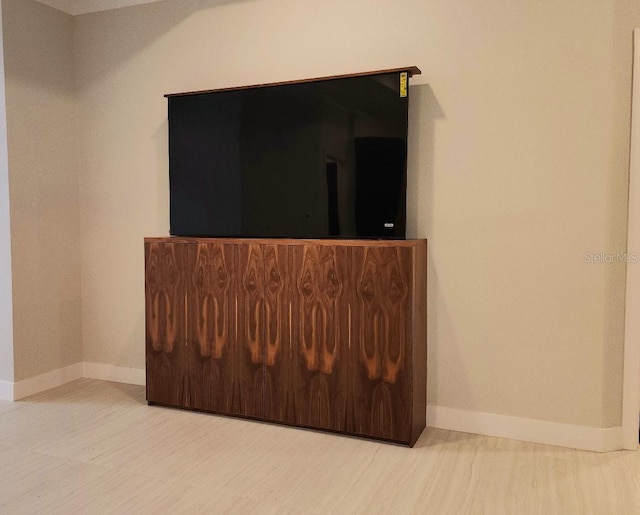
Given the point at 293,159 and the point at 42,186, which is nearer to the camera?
the point at 293,159

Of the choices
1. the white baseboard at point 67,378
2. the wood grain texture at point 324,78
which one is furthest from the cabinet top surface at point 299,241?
the white baseboard at point 67,378

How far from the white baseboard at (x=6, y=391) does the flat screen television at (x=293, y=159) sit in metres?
1.40

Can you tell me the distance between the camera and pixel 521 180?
2.74 m

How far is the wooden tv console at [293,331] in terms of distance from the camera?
2.70m

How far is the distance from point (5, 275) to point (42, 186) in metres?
0.62

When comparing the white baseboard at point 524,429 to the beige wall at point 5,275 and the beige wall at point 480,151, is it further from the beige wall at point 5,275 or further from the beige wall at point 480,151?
the beige wall at point 5,275

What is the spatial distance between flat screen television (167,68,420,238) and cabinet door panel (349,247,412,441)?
208 millimetres

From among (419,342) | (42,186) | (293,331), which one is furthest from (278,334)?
(42,186)

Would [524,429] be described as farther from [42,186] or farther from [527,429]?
[42,186]

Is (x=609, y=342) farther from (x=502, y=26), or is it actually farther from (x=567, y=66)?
(x=502, y=26)

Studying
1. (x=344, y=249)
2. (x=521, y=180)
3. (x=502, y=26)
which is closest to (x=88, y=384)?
(x=344, y=249)

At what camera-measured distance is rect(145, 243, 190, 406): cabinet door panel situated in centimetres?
321

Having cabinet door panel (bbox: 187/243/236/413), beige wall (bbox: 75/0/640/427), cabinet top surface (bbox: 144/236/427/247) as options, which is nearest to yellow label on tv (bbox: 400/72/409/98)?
beige wall (bbox: 75/0/640/427)

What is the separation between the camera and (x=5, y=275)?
344cm
